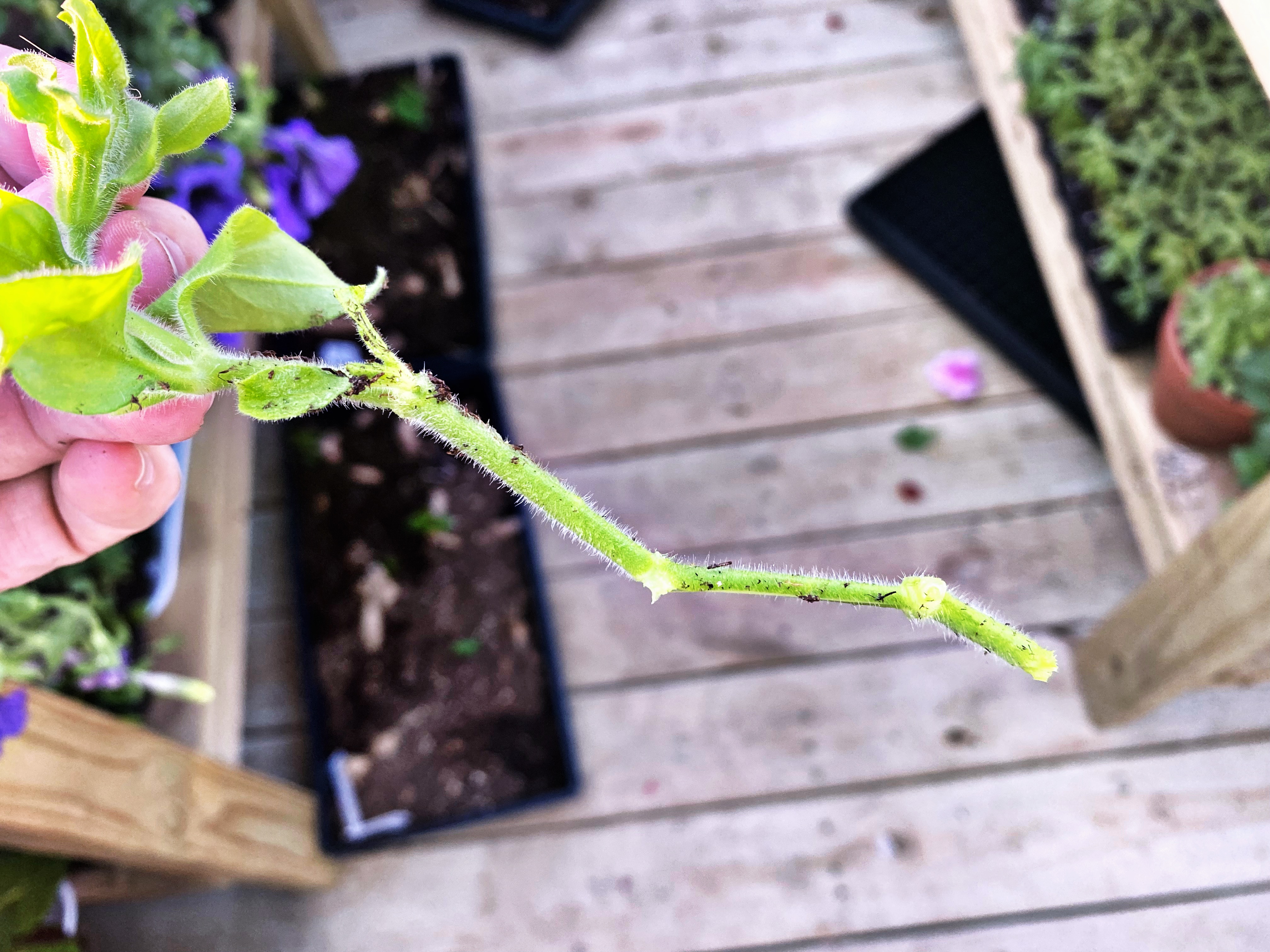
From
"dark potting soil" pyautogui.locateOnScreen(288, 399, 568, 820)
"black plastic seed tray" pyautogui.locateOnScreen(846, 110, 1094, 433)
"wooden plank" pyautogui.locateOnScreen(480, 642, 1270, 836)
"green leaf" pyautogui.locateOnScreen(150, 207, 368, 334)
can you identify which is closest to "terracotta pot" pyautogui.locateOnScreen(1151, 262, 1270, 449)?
"black plastic seed tray" pyautogui.locateOnScreen(846, 110, 1094, 433)

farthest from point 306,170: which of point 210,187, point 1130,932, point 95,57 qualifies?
point 1130,932

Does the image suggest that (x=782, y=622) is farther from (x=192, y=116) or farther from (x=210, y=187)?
(x=192, y=116)

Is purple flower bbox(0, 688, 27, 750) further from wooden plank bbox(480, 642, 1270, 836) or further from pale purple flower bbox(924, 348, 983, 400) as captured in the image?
pale purple flower bbox(924, 348, 983, 400)

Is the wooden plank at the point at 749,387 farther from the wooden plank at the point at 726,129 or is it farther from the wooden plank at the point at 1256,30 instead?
the wooden plank at the point at 1256,30

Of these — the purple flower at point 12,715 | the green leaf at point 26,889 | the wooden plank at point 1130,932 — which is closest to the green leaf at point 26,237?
Result: the purple flower at point 12,715

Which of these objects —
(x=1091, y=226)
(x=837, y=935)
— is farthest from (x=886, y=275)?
(x=837, y=935)

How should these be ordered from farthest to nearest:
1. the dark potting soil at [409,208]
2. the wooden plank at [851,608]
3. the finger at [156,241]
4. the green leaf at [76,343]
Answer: the dark potting soil at [409,208] < the wooden plank at [851,608] < the finger at [156,241] < the green leaf at [76,343]

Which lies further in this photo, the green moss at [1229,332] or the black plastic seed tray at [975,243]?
the black plastic seed tray at [975,243]
